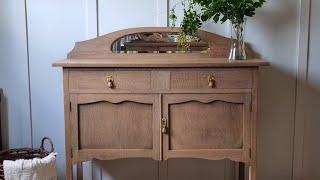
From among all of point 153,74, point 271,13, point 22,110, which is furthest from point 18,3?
point 271,13

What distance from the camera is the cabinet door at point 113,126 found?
1.94m

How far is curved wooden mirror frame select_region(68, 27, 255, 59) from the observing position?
2.29 m

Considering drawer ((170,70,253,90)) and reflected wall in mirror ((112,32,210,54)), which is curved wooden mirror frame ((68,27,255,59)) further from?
drawer ((170,70,253,90))

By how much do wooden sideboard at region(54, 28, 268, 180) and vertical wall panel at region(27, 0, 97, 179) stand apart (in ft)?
1.68

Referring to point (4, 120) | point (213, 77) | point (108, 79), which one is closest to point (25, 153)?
point (4, 120)

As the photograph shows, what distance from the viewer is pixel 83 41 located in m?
2.32

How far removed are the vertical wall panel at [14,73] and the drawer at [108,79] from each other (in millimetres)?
645

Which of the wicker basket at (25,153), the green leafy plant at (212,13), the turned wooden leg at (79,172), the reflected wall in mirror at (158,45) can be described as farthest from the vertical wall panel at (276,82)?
the wicker basket at (25,153)

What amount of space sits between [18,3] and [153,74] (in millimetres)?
1051

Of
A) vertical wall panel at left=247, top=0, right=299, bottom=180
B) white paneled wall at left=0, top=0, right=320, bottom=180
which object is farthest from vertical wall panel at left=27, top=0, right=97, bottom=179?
vertical wall panel at left=247, top=0, right=299, bottom=180

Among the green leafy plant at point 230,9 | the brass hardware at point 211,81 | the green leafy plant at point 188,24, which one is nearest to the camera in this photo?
the brass hardware at point 211,81

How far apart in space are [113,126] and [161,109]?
10.3 inches

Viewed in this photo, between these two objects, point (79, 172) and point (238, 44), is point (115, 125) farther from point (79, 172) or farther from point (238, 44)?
point (238, 44)

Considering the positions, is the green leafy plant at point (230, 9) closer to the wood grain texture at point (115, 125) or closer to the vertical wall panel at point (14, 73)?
the wood grain texture at point (115, 125)
